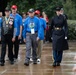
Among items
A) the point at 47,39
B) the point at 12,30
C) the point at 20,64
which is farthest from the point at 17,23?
the point at 47,39

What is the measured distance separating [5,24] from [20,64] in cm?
149

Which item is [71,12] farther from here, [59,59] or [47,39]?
[59,59]

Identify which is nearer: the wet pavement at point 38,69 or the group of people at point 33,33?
the wet pavement at point 38,69

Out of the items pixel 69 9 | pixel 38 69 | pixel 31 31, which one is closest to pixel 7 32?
pixel 31 31

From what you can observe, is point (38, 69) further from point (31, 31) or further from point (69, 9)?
point (69, 9)

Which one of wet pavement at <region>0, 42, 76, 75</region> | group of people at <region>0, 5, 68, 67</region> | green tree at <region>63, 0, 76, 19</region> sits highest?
green tree at <region>63, 0, 76, 19</region>

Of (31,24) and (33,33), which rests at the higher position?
(31,24)

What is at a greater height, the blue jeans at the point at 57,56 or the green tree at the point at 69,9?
the green tree at the point at 69,9

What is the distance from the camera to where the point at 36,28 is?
1309cm

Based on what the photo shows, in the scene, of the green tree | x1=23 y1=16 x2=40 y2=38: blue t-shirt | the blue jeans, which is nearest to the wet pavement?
the blue jeans

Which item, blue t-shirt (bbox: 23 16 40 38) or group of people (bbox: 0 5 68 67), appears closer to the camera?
group of people (bbox: 0 5 68 67)

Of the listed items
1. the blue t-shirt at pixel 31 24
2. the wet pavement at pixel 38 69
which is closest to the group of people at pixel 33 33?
the blue t-shirt at pixel 31 24

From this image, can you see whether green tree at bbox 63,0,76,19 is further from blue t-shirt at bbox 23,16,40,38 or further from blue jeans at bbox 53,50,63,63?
blue jeans at bbox 53,50,63,63

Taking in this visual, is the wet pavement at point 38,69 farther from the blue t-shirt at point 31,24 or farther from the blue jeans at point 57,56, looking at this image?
the blue t-shirt at point 31,24
